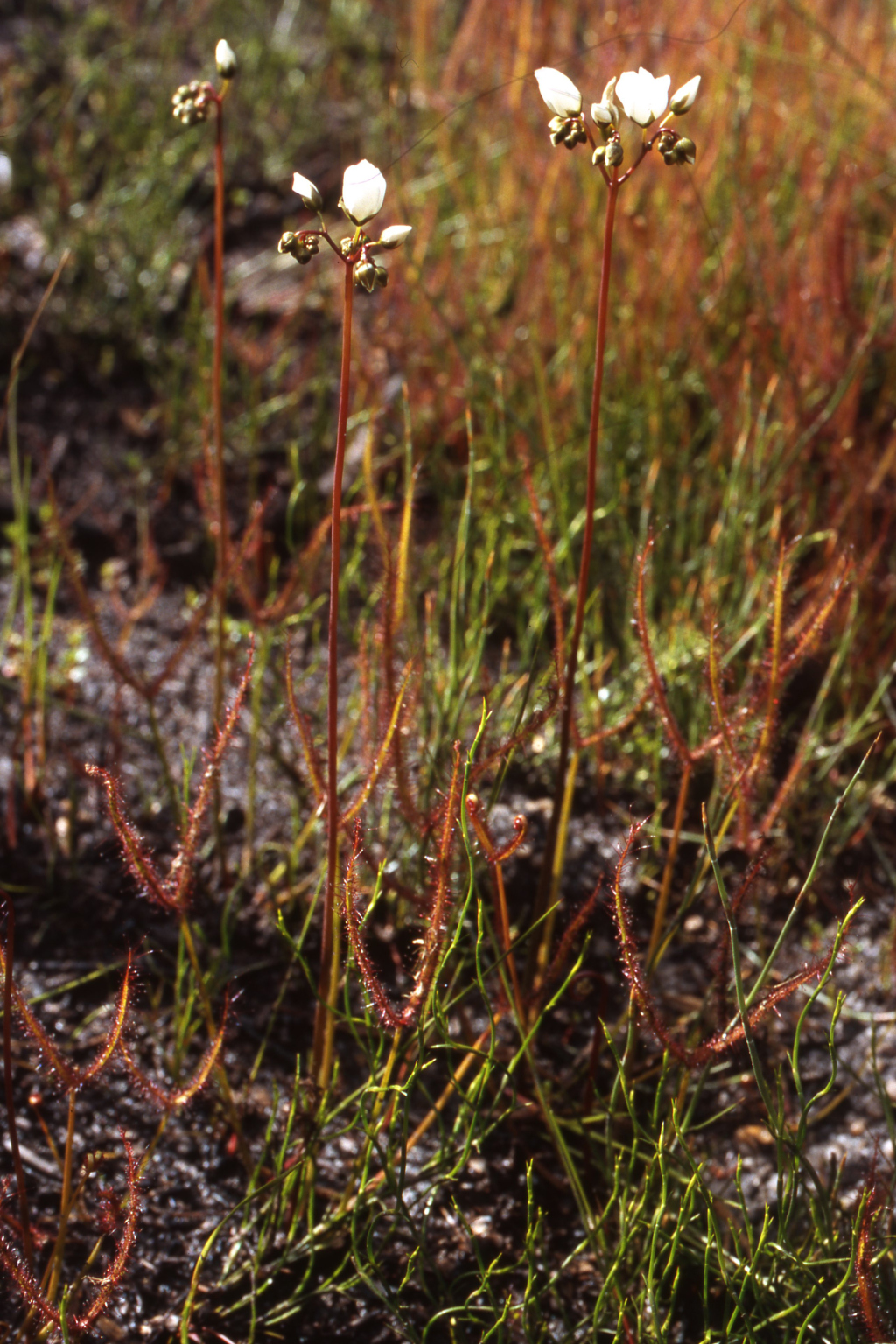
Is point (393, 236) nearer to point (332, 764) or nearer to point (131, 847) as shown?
point (332, 764)

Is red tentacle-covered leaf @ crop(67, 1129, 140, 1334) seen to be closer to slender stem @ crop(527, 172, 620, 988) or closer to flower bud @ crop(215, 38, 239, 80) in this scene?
slender stem @ crop(527, 172, 620, 988)

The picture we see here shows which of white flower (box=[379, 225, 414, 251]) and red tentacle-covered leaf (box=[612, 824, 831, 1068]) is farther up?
white flower (box=[379, 225, 414, 251])

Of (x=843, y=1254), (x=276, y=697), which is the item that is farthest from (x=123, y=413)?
(x=843, y=1254)

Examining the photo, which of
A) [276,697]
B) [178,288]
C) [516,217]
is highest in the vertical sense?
[516,217]

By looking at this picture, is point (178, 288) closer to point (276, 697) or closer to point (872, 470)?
point (276, 697)

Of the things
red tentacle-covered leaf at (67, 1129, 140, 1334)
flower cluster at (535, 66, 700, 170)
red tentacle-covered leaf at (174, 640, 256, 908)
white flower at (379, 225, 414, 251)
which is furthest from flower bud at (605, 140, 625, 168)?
red tentacle-covered leaf at (67, 1129, 140, 1334)

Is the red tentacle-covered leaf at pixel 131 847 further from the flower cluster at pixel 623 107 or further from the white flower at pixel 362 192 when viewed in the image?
the flower cluster at pixel 623 107

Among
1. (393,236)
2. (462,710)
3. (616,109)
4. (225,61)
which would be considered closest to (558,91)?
(616,109)
